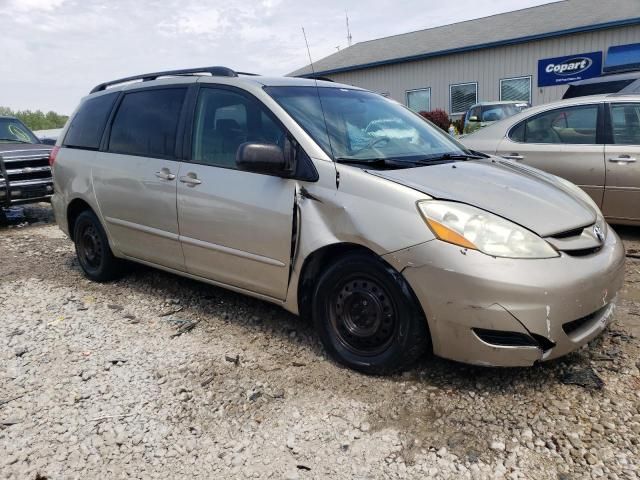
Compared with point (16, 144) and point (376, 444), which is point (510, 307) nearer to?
point (376, 444)

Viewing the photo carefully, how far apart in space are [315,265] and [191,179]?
1180 millimetres

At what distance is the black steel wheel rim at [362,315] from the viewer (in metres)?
2.92

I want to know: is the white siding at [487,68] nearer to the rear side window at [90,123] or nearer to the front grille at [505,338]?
the rear side window at [90,123]

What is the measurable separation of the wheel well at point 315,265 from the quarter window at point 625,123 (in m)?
3.89

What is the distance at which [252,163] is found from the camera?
3199mm

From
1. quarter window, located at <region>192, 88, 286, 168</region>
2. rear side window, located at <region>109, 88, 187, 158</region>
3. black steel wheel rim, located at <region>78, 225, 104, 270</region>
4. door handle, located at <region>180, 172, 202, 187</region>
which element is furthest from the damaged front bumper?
black steel wheel rim, located at <region>78, 225, 104, 270</region>

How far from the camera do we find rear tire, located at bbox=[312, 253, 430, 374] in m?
2.83

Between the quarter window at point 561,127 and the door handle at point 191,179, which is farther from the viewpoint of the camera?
the quarter window at point 561,127

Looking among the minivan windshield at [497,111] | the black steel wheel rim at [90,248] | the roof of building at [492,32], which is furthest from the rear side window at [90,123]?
the roof of building at [492,32]

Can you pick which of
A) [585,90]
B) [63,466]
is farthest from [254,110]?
[585,90]

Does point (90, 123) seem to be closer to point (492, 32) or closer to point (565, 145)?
point (565, 145)

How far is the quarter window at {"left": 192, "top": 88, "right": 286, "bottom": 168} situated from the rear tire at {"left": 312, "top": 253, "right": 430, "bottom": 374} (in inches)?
37.6

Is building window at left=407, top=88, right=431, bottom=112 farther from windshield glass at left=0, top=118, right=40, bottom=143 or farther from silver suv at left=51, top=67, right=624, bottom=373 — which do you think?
silver suv at left=51, top=67, right=624, bottom=373

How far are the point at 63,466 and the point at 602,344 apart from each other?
302 centimetres
